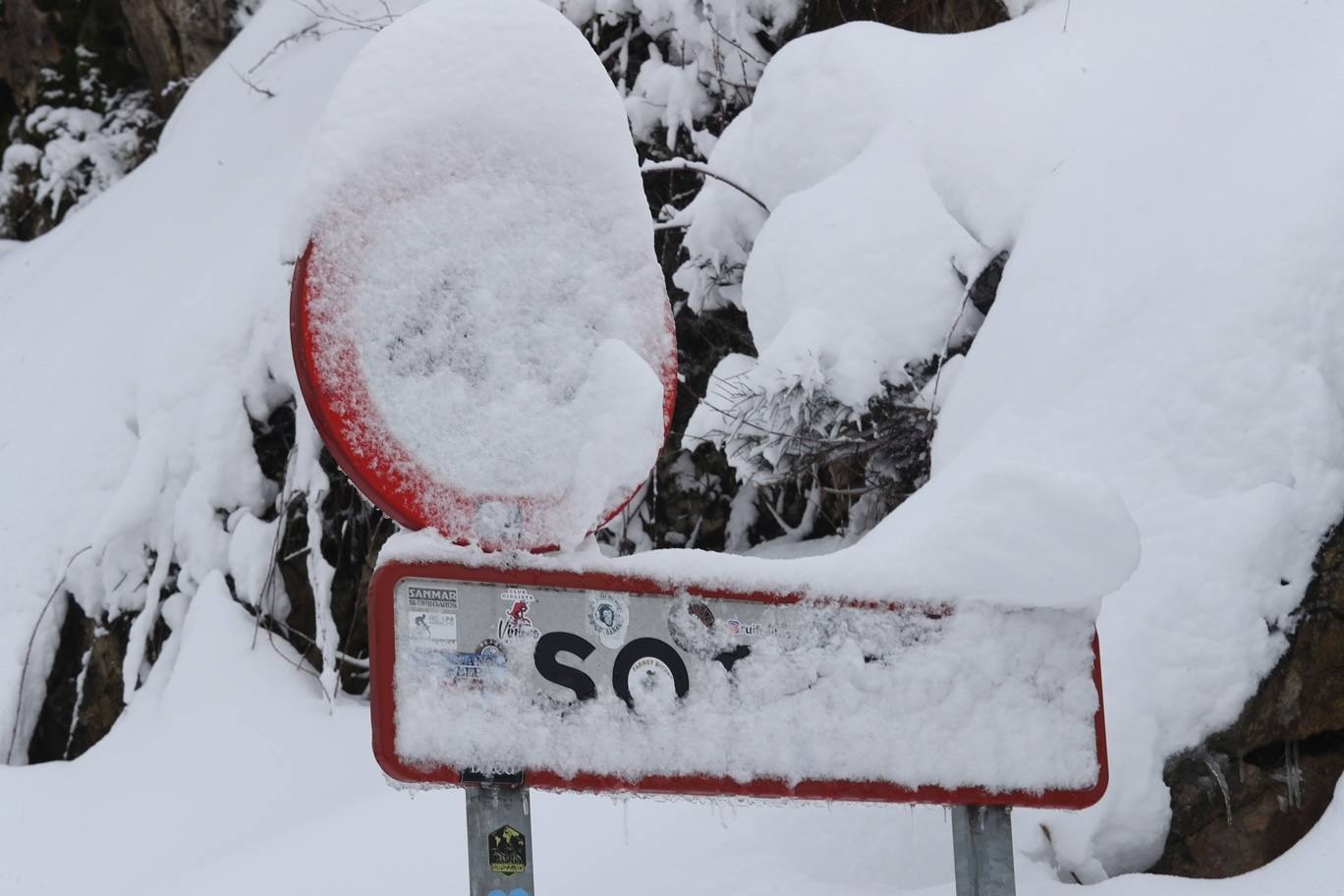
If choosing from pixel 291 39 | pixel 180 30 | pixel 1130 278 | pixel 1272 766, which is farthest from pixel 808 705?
pixel 180 30

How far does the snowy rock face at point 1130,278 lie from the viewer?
119 inches

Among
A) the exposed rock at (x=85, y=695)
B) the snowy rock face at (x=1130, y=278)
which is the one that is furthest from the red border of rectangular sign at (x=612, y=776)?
the exposed rock at (x=85, y=695)

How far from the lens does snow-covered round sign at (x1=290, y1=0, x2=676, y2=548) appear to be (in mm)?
1914

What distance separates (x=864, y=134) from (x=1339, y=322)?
5.29 ft

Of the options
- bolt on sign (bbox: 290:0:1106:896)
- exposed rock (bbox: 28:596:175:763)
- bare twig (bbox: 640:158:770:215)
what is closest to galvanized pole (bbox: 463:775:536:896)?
bolt on sign (bbox: 290:0:1106:896)

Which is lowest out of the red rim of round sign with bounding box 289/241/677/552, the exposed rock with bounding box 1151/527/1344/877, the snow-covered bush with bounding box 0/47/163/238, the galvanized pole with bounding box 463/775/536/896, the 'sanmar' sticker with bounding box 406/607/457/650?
the exposed rock with bounding box 1151/527/1344/877

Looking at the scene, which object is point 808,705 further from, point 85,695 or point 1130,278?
point 85,695

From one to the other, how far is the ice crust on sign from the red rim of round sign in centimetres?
14

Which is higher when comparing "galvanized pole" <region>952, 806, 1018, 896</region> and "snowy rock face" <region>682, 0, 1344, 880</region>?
"snowy rock face" <region>682, 0, 1344, 880</region>

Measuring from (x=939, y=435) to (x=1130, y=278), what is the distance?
585 mm

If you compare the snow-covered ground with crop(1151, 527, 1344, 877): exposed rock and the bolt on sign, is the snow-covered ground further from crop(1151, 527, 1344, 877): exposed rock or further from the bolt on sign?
the bolt on sign

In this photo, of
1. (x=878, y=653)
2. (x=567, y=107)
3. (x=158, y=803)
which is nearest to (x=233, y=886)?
(x=158, y=803)

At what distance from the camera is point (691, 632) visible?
2.10 meters

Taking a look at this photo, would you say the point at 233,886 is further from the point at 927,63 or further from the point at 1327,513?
the point at 927,63
